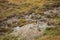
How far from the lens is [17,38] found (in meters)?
3.25

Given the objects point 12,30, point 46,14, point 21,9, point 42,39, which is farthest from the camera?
point 21,9

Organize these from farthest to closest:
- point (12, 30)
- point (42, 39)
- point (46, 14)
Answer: point (46, 14), point (12, 30), point (42, 39)

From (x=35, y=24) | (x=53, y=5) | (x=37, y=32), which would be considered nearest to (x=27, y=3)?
(x=53, y=5)

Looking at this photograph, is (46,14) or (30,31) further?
(46,14)

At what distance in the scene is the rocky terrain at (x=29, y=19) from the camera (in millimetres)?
3314

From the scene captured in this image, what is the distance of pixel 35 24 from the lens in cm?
361

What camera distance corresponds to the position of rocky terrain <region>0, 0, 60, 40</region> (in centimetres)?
331

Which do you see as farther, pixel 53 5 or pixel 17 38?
pixel 53 5

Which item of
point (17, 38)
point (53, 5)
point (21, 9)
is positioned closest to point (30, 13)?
point (21, 9)

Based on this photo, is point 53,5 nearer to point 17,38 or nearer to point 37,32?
point 37,32

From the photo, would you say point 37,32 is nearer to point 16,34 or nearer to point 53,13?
point 16,34

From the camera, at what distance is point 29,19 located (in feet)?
12.5

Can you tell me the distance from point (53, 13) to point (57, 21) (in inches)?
13.1

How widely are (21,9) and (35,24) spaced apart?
72 centimetres
